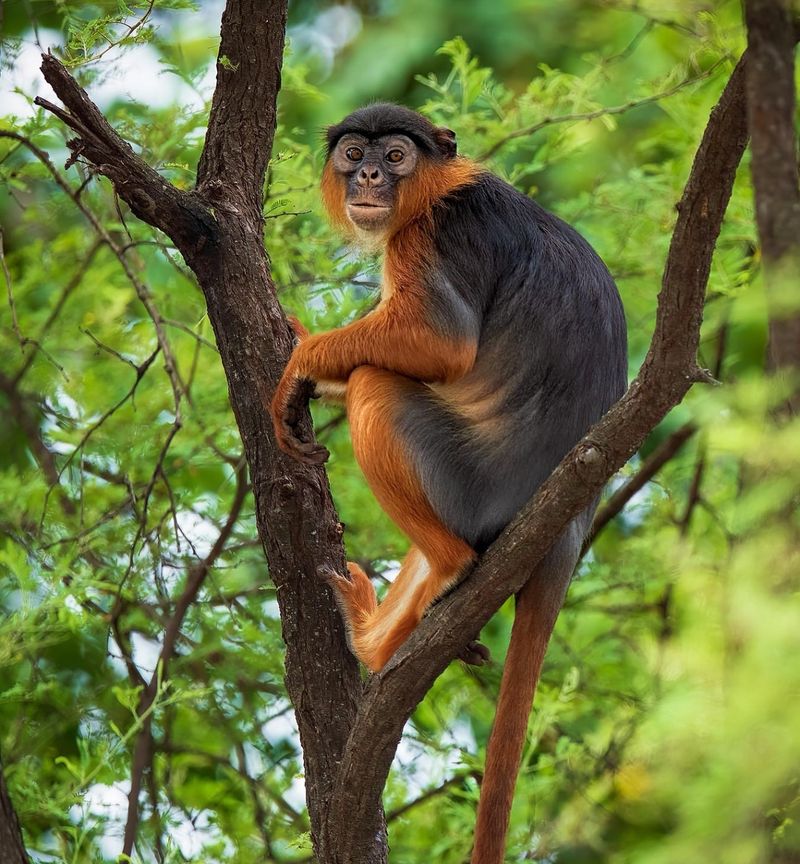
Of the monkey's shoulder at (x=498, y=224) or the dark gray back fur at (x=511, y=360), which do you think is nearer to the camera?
the dark gray back fur at (x=511, y=360)

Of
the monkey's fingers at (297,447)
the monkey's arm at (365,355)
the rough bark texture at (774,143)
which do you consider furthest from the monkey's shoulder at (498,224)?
the rough bark texture at (774,143)

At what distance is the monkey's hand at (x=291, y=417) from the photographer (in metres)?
4.17

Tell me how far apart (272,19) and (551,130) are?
6.86 feet

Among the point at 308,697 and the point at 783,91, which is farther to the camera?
the point at 308,697

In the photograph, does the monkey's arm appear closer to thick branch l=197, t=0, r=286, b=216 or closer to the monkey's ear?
thick branch l=197, t=0, r=286, b=216

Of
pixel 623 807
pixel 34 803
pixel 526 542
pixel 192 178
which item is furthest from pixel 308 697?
pixel 192 178

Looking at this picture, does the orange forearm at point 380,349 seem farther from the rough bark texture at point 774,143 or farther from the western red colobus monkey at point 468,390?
the rough bark texture at point 774,143

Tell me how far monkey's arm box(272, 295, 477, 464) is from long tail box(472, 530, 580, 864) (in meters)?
0.77

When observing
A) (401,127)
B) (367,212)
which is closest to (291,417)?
(367,212)

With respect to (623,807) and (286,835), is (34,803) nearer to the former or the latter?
(286,835)

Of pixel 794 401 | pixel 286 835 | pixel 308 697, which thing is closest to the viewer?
pixel 794 401

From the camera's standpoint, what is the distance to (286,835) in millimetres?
6059

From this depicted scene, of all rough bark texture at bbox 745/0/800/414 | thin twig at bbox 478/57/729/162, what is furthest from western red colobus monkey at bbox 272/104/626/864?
rough bark texture at bbox 745/0/800/414

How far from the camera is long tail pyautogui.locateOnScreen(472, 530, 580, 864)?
151 inches
